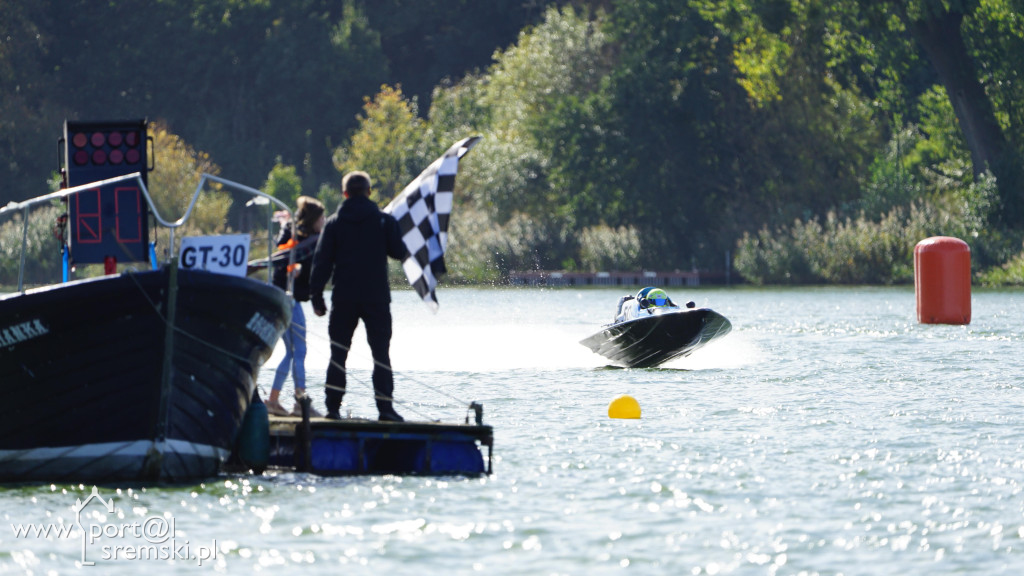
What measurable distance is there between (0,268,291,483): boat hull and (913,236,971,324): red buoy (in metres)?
20.9

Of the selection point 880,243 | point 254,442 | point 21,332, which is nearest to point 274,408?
point 254,442

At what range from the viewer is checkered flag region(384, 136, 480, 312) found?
47.1 ft

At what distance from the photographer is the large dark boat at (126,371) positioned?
41.0 feet

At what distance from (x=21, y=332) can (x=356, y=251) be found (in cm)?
272

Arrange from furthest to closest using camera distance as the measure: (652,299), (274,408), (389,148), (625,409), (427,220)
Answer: (389,148)
(652,299)
(625,409)
(274,408)
(427,220)

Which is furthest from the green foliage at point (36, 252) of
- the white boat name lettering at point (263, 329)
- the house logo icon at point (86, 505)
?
the house logo icon at point (86, 505)

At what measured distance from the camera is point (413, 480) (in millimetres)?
13258

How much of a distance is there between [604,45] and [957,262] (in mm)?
38103

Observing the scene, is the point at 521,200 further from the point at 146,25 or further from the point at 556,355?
the point at 556,355

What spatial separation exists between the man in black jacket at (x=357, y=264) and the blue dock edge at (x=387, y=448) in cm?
38

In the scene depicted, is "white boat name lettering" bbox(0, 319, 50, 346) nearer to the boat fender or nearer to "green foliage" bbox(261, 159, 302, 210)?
the boat fender

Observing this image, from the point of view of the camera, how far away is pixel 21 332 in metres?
12.5

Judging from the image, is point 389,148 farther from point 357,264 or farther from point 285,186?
point 357,264

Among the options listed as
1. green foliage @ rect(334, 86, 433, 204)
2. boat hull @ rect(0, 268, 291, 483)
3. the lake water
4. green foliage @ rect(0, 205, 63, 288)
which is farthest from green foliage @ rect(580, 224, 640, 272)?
boat hull @ rect(0, 268, 291, 483)
